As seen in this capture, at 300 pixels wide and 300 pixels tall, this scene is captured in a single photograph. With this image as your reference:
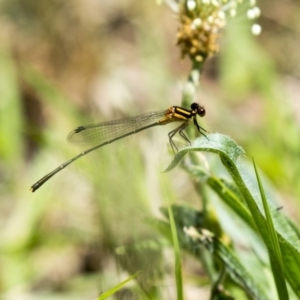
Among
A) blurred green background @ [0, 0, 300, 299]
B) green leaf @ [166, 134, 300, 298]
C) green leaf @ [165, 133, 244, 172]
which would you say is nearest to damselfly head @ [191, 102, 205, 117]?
blurred green background @ [0, 0, 300, 299]

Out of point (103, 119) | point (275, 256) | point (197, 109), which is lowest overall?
point (275, 256)

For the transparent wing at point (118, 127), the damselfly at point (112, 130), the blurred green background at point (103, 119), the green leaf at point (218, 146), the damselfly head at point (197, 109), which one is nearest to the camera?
the green leaf at point (218, 146)

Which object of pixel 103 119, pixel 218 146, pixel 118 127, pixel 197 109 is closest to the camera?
pixel 218 146

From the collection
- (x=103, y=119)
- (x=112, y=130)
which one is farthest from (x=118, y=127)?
(x=103, y=119)

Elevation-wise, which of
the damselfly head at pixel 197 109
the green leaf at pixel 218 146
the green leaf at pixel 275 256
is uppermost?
the damselfly head at pixel 197 109

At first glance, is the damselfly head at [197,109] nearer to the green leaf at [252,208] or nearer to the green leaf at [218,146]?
the green leaf at [252,208]

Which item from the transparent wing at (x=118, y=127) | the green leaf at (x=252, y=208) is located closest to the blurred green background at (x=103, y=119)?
the transparent wing at (x=118, y=127)

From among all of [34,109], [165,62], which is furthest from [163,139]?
[34,109]

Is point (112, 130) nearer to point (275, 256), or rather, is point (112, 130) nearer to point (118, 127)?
point (118, 127)
